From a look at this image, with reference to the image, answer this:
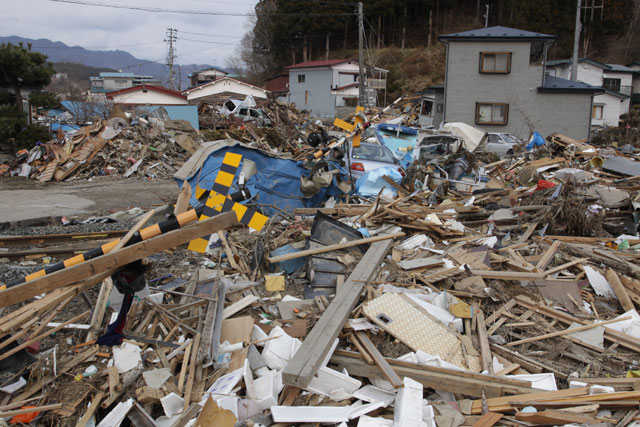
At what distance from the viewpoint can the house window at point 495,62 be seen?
80.6 feet

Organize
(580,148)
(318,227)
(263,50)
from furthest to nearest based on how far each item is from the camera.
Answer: (263,50) < (580,148) < (318,227)

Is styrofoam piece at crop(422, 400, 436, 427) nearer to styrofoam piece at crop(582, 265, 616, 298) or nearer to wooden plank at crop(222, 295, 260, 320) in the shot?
wooden plank at crop(222, 295, 260, 320)

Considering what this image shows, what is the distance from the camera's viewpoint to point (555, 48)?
4206 cm

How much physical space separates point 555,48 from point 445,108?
945 inches

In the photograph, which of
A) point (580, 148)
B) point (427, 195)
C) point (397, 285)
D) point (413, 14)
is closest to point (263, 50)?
point (413, 14)

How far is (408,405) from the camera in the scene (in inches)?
137

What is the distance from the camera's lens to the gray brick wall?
24344mm

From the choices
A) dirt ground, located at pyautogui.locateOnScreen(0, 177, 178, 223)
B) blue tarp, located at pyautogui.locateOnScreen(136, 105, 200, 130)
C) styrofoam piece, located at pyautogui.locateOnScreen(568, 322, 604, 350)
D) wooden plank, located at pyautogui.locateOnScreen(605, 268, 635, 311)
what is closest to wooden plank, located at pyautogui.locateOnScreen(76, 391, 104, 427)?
styrofoam piece, located at pyautogui.locateOnScreen(568, 322, 604, 350)

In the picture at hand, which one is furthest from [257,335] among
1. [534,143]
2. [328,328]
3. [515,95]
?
[515,95]

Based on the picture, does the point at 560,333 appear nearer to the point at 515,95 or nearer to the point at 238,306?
the point at 238,306

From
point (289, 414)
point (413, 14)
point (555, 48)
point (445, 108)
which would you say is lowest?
point (289, 414)

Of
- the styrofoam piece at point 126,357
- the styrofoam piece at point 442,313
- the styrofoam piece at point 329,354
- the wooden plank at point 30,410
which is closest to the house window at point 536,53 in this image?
the styrofoam piece at point 442,313

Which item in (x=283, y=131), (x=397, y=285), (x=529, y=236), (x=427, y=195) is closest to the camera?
(x=397, y=285)

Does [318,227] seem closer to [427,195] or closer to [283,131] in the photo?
[427,195]
